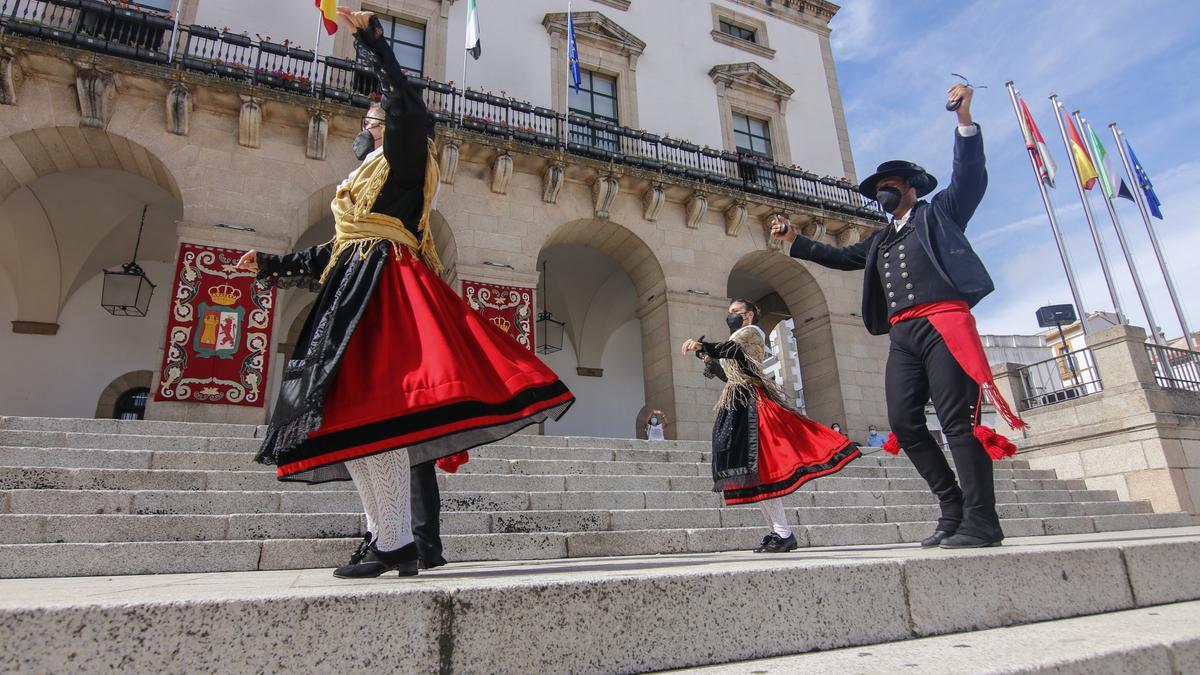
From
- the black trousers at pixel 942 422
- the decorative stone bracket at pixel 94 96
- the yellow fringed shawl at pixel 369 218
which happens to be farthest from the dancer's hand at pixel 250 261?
the decorative stone bracket at pixel 94 96

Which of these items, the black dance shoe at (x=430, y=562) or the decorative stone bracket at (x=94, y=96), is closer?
the black dance shoe at (x=430, y=562)

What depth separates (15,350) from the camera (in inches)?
494

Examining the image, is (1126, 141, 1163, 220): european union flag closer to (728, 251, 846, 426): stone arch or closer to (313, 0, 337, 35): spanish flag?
(728, 251, 846, 426): stone arch

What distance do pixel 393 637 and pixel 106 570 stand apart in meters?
3.05

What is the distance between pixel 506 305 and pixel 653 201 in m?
3.69

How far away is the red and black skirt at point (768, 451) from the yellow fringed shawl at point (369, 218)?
108 inches

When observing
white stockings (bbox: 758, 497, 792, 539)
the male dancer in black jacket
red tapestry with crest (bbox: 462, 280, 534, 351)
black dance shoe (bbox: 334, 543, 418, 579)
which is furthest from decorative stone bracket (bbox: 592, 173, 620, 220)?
black dance shoe (bbox: 334, 543, 418, 579)

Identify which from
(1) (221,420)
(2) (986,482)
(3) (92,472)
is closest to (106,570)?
(3) (92,472)

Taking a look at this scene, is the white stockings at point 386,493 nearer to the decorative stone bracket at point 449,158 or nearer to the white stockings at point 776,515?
the white stockings at point 776,515

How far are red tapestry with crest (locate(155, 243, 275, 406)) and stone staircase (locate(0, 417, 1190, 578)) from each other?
272 centimetres

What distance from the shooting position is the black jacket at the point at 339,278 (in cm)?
217

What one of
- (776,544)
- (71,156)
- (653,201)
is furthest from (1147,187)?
(71,156)

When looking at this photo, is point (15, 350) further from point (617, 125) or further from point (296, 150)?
point (617, 125)

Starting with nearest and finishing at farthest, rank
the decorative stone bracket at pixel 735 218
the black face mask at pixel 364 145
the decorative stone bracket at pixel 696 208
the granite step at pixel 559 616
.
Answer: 1. the granite step at pixel 559 616
2. the black face mask at pixel 364 145
3. the decorative stone bracket at pixel 696 208
4. the decorative stone bracket at pixel 735 218
